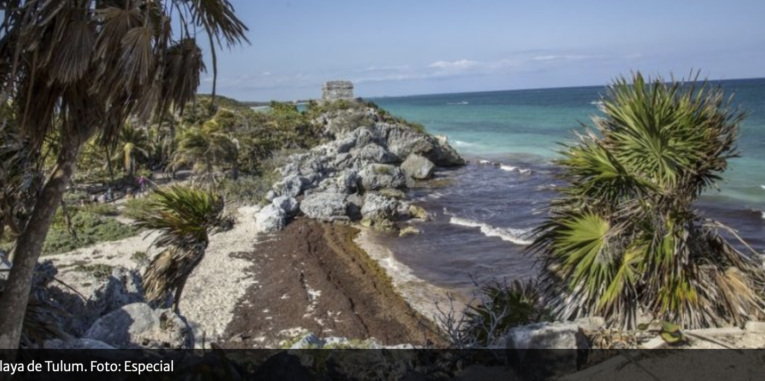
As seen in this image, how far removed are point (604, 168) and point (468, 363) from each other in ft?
9.72

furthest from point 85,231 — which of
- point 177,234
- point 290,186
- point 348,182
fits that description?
point 177,234

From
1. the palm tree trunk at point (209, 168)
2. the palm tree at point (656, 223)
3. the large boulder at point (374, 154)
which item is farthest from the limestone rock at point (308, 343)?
the large boulder at point (374, 154)

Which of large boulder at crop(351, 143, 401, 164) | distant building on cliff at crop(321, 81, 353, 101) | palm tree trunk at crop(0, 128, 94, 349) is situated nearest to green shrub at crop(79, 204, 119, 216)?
large boulder at crop(351, 143, 401, 164)

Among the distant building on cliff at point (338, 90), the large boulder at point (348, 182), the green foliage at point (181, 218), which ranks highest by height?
the distant building on cliff at point (338, 90)

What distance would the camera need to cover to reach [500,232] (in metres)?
21.0

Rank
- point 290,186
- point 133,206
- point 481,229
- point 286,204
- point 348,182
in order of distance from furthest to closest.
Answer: point 348,182
point 290,186
point 286,204
point 481,229
point 133,206

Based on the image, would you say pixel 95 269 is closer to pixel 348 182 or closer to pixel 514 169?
pixel 348 182

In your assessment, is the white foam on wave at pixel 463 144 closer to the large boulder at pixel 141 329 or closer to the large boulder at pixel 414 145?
the large boulder at pixel 414 145

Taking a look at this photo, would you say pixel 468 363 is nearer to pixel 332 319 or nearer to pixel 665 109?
pixel 665 109

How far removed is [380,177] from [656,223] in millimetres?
23100

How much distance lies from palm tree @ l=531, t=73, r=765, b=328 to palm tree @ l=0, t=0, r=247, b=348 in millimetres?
4905

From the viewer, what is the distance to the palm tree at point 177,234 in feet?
25.9

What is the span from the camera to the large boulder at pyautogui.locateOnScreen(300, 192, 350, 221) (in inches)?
A: 888

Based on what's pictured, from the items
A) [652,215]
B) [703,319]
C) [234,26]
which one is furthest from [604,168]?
[234,26]
